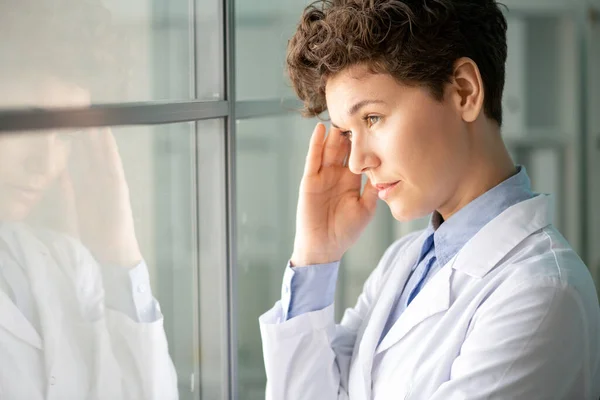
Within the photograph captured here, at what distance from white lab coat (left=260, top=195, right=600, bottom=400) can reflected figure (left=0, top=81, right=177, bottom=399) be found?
383mm

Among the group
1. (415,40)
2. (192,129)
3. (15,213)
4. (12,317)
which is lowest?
(12,317)

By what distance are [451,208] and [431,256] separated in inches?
4.1

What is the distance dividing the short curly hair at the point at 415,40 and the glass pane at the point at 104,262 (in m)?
0.29

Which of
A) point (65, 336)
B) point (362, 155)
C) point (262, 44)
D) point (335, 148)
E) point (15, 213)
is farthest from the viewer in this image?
point (262, 44)

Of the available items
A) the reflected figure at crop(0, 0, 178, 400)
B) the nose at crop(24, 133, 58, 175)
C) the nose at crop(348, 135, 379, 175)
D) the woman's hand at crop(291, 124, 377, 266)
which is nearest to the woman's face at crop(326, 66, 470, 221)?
the nose at crop(348, 135, 379, 175)

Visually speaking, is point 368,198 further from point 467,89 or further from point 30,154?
point 30,154

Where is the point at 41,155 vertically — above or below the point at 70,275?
above

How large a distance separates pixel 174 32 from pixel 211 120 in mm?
240

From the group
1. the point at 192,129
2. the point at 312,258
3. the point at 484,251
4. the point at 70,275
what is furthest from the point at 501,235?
the point at 70,275

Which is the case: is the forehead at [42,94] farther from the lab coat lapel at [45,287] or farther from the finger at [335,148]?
the finger at [335,148]

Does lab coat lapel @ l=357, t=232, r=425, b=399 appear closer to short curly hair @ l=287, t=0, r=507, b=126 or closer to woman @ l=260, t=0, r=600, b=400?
woman @ l=260, t=0, r=600, b=400

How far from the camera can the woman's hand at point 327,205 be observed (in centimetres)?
139

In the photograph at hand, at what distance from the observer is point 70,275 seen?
0.84 meters

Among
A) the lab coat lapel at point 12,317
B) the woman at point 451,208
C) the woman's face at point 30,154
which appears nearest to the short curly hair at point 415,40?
the woman at point 451,208
